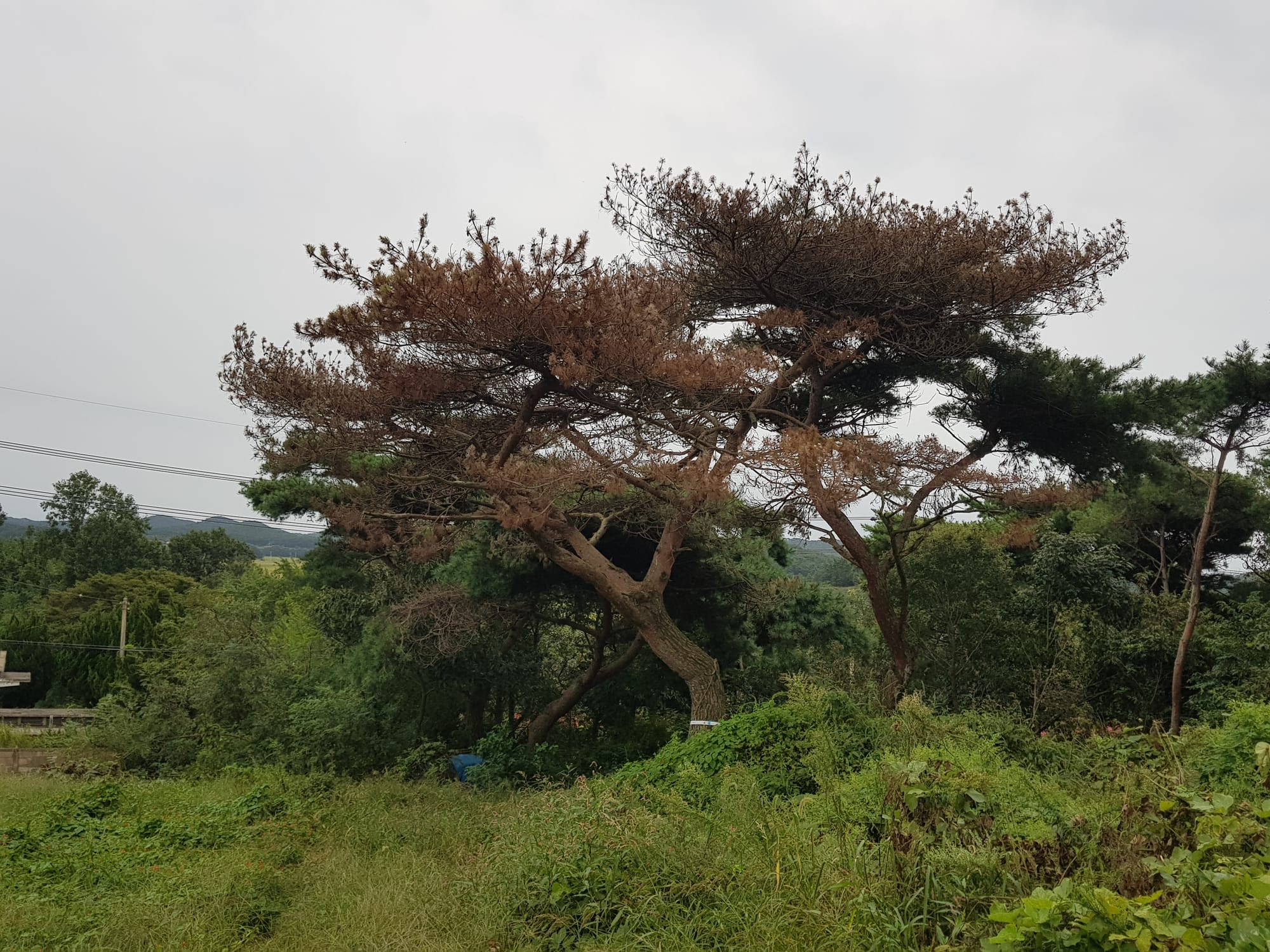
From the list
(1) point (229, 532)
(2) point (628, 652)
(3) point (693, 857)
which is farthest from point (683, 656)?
(1) point (229, 532)

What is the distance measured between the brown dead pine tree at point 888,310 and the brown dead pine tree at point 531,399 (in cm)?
74

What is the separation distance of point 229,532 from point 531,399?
4531cm

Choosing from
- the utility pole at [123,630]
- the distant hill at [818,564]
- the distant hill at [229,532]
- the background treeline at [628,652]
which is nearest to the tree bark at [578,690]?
the background treeline at [628,652]

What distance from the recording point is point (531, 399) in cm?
943

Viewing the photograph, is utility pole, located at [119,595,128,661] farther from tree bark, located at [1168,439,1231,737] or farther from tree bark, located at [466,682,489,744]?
tree bark, located at [1168,439,1231,737]

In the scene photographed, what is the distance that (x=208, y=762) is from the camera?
12094 mm

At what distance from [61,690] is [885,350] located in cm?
2345

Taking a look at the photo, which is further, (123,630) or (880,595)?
(123,630)

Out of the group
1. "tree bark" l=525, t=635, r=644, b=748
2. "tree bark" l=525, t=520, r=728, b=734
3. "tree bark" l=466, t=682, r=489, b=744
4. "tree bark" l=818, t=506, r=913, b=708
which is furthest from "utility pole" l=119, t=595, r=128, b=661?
"tree bark" l=818, t=506, r=913, b=708

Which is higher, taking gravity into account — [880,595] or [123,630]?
[880,595]

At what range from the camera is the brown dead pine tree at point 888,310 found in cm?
966

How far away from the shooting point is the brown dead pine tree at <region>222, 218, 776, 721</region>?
8133 mm

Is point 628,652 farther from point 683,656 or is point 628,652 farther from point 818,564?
point 818,564

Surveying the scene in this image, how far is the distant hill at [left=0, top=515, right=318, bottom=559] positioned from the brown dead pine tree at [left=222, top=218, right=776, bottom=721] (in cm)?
3391
